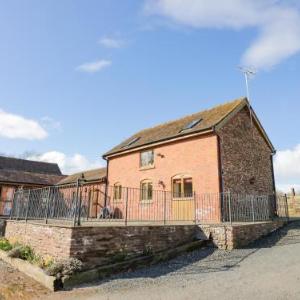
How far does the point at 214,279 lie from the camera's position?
29.1 ft

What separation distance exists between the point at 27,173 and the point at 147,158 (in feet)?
52.4

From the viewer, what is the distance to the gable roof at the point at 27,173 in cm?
2903

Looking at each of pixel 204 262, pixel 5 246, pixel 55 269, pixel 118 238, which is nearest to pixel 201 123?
pixel 204 262

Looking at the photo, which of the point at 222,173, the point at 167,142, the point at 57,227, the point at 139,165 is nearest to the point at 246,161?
the point at 222,173

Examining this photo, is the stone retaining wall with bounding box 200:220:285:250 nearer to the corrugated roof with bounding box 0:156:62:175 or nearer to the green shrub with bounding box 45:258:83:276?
the green shrub with bounding box 45:258:83:276

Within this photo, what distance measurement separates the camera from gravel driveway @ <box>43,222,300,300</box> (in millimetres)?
7766

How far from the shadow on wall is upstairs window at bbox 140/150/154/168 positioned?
29.1 feet

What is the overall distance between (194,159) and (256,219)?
14.8ft

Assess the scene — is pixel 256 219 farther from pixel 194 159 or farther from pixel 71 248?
pixel 71 248

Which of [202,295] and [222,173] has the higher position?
[222,173]

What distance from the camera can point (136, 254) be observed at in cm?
1091

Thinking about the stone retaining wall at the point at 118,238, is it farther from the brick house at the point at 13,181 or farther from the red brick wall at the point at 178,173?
the brick house at the point at 13,181

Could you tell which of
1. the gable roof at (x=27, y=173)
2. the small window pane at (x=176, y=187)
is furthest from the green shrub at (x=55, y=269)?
the gable roof at (x=27, y=173)

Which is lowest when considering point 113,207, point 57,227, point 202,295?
point 202,295
